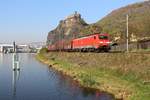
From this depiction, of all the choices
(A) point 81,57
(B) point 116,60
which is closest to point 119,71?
(B) point 116,60

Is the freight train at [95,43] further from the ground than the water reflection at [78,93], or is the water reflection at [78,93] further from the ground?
the freight train at [95,43]

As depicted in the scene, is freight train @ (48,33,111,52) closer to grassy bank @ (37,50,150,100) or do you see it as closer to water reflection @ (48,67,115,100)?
grassy bank @ (37,50,150,100)

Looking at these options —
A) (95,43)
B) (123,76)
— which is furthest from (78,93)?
(95,43)

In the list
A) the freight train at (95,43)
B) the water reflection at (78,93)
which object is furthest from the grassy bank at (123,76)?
the freight train at (95,43)

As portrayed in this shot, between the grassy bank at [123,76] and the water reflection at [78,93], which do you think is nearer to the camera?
the grassy bank at [123,76]

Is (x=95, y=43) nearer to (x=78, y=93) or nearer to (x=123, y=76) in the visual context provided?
(x=123, y=76)

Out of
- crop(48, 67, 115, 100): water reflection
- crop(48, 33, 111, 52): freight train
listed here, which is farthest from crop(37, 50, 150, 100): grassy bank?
crop(48, 33, 111, 52): freight train

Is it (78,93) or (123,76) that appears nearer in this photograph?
(78,93)

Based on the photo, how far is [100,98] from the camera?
3528cm

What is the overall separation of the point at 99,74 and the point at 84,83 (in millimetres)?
3946

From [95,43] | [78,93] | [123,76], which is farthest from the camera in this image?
[95,43]

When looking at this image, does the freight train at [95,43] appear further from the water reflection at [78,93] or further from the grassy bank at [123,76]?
the water reflection at [78,93]

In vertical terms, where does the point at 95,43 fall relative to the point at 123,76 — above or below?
above

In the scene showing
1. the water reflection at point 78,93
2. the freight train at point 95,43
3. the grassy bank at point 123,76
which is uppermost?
the freight train at point 95,43
